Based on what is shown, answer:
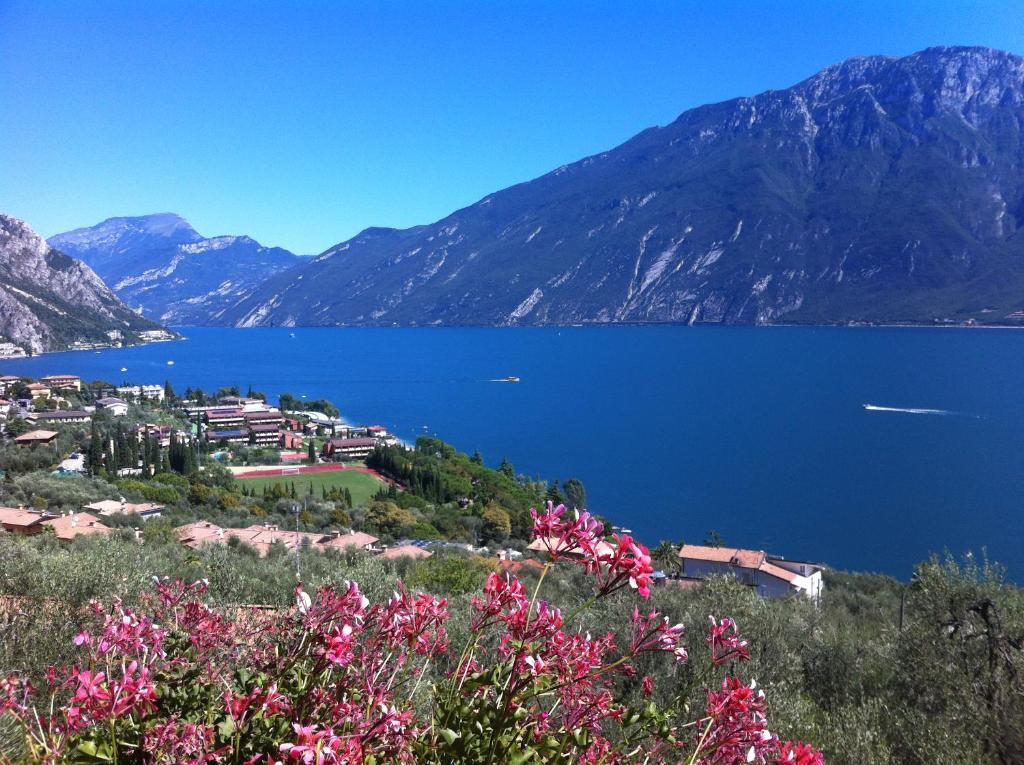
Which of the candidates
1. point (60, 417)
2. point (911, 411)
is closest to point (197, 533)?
point (60, 417)

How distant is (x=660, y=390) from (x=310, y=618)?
6857cm

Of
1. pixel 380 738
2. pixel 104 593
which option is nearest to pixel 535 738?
pixel 380 738

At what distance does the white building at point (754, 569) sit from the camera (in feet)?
58.7

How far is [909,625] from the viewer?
7.18 m

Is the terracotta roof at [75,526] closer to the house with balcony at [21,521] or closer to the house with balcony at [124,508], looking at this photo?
the house with balcony at [21,521]

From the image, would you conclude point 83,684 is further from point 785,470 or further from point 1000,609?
point 785,470

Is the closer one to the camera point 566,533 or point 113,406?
point 566,533

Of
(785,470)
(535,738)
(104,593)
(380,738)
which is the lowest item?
(785,470)

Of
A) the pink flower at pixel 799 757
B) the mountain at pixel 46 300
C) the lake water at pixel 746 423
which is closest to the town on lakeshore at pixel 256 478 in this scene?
the pink flower at pixel 799 757

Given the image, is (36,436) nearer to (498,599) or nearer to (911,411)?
(498,599)

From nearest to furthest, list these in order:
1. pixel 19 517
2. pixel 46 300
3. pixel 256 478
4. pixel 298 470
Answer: pixel 19 517 → pixel 256 478 → pixel 298 470 → pixel 46 300

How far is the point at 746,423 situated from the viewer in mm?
51500

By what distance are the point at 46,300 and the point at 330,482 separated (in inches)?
4598

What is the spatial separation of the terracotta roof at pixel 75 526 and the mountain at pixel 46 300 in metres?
108
